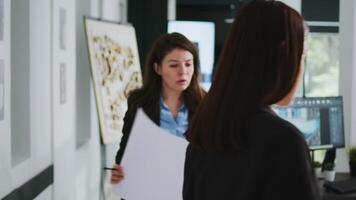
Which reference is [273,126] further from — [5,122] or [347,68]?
[347,68]

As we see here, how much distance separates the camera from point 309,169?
3.10 ft

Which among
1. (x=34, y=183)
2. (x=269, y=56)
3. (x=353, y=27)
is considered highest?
(x=353, y=27)

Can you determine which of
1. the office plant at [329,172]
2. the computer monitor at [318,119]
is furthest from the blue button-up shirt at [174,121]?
the office plant at [329,172]

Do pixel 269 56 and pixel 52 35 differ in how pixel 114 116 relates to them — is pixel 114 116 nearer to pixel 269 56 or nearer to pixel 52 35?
pixel 52 35

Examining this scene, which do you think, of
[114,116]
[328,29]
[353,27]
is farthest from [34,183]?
[328,29]

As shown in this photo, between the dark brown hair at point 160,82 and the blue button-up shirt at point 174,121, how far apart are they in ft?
0.09

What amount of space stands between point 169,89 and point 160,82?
0.07 m

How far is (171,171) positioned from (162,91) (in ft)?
1.81

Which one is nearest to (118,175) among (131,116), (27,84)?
(131,116)

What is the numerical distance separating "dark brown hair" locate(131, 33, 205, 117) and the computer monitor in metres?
0.87

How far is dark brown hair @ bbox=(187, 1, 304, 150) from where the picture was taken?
100cm

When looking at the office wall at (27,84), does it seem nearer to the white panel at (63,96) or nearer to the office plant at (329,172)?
the white panel at (63,96)

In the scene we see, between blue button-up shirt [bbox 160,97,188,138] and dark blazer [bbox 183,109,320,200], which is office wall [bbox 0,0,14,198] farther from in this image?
dark blazer [bbox 183,109,320,200]

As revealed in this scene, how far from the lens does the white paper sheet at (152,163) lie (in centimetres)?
192
